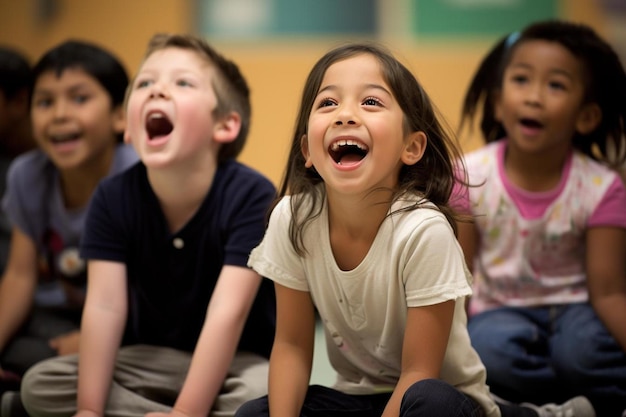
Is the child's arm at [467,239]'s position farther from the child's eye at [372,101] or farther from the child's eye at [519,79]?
the child's eye at [372,101]

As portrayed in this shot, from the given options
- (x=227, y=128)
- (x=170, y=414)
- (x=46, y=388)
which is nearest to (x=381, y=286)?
(x=170, y=414)

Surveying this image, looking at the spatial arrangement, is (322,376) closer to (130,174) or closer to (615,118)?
(130,174)

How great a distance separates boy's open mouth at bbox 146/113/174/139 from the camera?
58.8 inches

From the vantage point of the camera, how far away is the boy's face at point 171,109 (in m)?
1.46

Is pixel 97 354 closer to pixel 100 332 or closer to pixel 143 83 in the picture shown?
pixel 100 332

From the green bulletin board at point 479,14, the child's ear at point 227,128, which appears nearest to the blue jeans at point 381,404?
the child's ear at point 227,128

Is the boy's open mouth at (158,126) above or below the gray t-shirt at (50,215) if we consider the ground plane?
above

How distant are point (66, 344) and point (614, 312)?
3.56ft

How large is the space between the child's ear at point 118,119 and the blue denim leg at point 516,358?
88cm

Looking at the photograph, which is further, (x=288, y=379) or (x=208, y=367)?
(x=208, y=367)

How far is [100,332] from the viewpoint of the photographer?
145 cm

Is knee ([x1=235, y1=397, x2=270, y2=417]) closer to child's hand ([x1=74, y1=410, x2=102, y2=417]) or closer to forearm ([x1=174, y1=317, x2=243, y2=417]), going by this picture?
forearm ([x1=174, y1=317, x2=243, y2=417])

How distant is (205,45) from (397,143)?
55 centimetres

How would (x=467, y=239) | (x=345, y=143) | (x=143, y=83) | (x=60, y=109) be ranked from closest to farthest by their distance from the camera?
(x=345, y=143) → (x=143, y=83) → (x=467, y=239) → (x=60, y=109)
